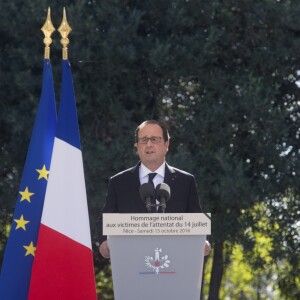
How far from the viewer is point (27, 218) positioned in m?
8.24

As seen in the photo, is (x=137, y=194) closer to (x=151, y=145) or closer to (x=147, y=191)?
(x=151, y=145)

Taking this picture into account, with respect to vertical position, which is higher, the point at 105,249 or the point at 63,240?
the point at 63,240

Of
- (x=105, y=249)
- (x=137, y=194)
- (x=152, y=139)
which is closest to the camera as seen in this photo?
(x=105, y=249)

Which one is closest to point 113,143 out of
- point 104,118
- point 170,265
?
point 104,118

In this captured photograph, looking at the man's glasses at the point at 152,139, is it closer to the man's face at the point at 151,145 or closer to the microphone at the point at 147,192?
the man's face at the point at 151,145

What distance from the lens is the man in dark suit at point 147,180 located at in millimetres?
5770

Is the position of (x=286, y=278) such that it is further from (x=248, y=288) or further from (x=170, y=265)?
(x=170, y=265)

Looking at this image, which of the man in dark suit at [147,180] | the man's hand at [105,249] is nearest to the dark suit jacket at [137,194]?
the man in dark suit at [147,180]

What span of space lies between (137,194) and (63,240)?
2.39 meters

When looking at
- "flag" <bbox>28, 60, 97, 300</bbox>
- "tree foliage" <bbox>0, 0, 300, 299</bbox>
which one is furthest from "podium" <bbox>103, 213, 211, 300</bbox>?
"tree foliage" <bbox>0, 0, 300, 299</bbox>

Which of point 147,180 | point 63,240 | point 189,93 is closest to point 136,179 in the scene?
point 147,180

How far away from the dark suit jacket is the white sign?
62cm

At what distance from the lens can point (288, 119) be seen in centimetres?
1091

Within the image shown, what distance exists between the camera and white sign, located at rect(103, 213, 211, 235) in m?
5.12
